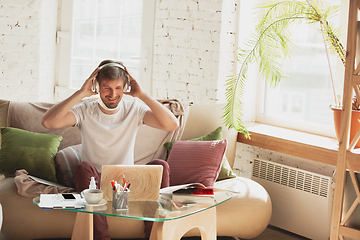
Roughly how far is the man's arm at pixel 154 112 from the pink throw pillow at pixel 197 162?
1.10ft

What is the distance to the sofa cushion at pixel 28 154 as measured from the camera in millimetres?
2420

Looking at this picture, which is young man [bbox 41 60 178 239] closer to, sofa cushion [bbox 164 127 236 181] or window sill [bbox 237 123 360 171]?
sofa cushion [bbox 164 127 236 181]

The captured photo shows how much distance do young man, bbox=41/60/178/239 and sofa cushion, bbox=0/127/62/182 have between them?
28 cm

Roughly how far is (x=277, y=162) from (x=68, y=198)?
1900mm

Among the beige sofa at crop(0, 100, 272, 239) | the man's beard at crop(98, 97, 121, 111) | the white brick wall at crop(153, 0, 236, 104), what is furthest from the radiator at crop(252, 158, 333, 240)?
the man's beard at crop(98, 97, 121, 111)

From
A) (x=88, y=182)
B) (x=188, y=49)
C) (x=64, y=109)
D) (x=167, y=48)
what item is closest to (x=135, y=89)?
(x=64, y=109)

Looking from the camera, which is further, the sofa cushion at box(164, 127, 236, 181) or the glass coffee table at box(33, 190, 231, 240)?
the sofa cushion at box(164, 127, 236, 181)

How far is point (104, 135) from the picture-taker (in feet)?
7.45

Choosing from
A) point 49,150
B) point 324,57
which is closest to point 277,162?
point 324,57

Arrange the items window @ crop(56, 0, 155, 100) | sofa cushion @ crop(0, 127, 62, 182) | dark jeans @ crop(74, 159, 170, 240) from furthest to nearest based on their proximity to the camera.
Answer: window @ crop(56, 0, 155, 100) < sofa cushion @ crop(0, 127, 62, 182) < dark jeans @ crop(74, 159, 170, 240)

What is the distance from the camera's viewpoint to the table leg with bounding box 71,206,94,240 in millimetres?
1854

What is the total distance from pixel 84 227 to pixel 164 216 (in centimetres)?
49

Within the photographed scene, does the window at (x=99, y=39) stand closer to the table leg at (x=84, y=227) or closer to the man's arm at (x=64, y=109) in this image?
the man's arm at (x=64, y=109)

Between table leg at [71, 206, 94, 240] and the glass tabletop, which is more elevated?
the glass tabletop
